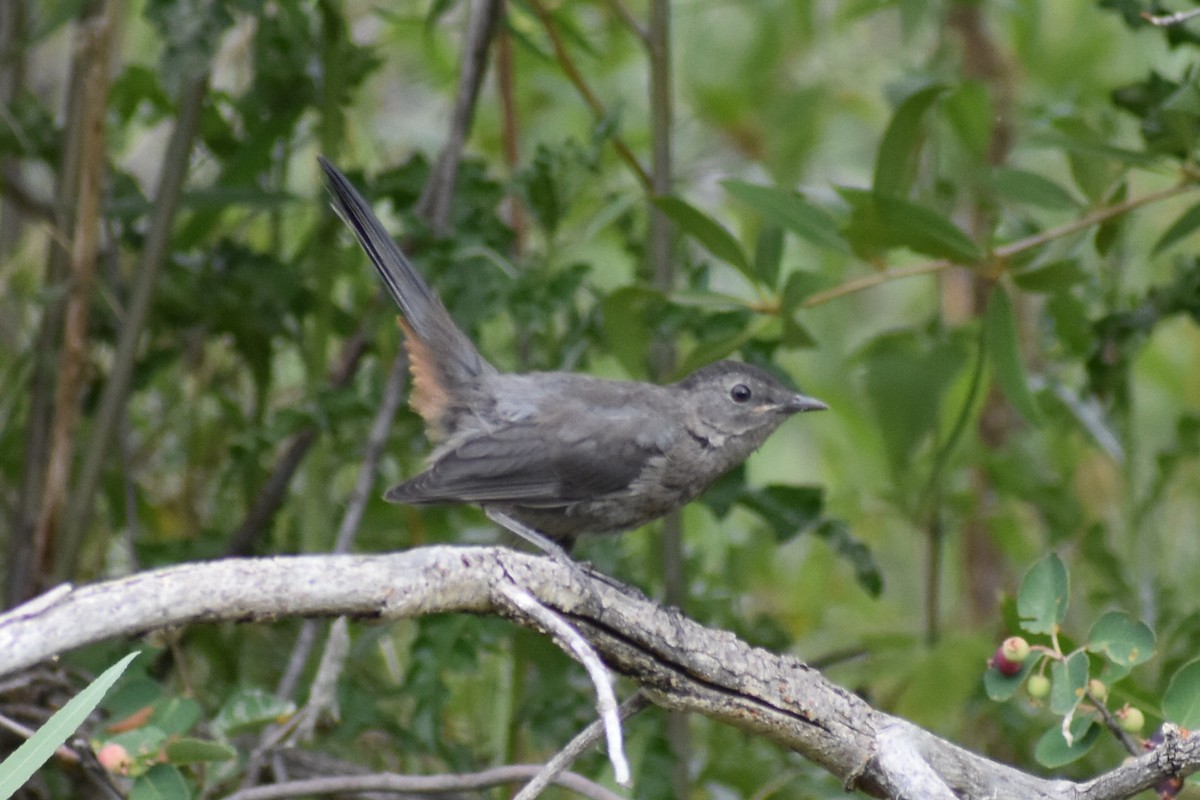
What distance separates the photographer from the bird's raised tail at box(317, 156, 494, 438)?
3.53 metres

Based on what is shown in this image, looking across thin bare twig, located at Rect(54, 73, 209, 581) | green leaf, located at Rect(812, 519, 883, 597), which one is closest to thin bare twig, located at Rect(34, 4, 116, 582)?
thin bare twig, located at Rect(54, 73, 209, 581)

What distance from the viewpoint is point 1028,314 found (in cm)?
609

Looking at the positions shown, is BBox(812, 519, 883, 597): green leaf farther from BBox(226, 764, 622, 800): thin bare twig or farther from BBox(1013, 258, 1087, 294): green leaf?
BBox(226, 764, 622, 800): thin bare twig

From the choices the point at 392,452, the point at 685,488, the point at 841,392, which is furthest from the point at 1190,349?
the point at 392,452

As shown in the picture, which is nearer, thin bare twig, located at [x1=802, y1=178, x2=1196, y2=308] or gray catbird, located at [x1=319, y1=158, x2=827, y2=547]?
thin bare twig, located at [x1=802, y1=178, x2=1196, y2=308]

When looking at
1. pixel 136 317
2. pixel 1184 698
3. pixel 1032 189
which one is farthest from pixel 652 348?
pixel 1184 698

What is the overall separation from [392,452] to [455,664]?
1.12 metres

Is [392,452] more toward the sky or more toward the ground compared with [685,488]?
more toward the sky

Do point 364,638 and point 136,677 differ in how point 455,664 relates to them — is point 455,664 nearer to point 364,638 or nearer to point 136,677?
point 364,638

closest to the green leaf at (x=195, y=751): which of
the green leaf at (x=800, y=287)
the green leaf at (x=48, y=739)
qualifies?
the green leaf at (x=48, y=739)

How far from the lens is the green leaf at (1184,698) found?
7.31ft

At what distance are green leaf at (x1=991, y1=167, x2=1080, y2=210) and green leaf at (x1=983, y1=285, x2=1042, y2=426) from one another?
0.27 m

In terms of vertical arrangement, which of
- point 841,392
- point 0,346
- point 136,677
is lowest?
point 841,392

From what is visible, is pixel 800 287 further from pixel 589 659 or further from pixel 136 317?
pixel 136 317
